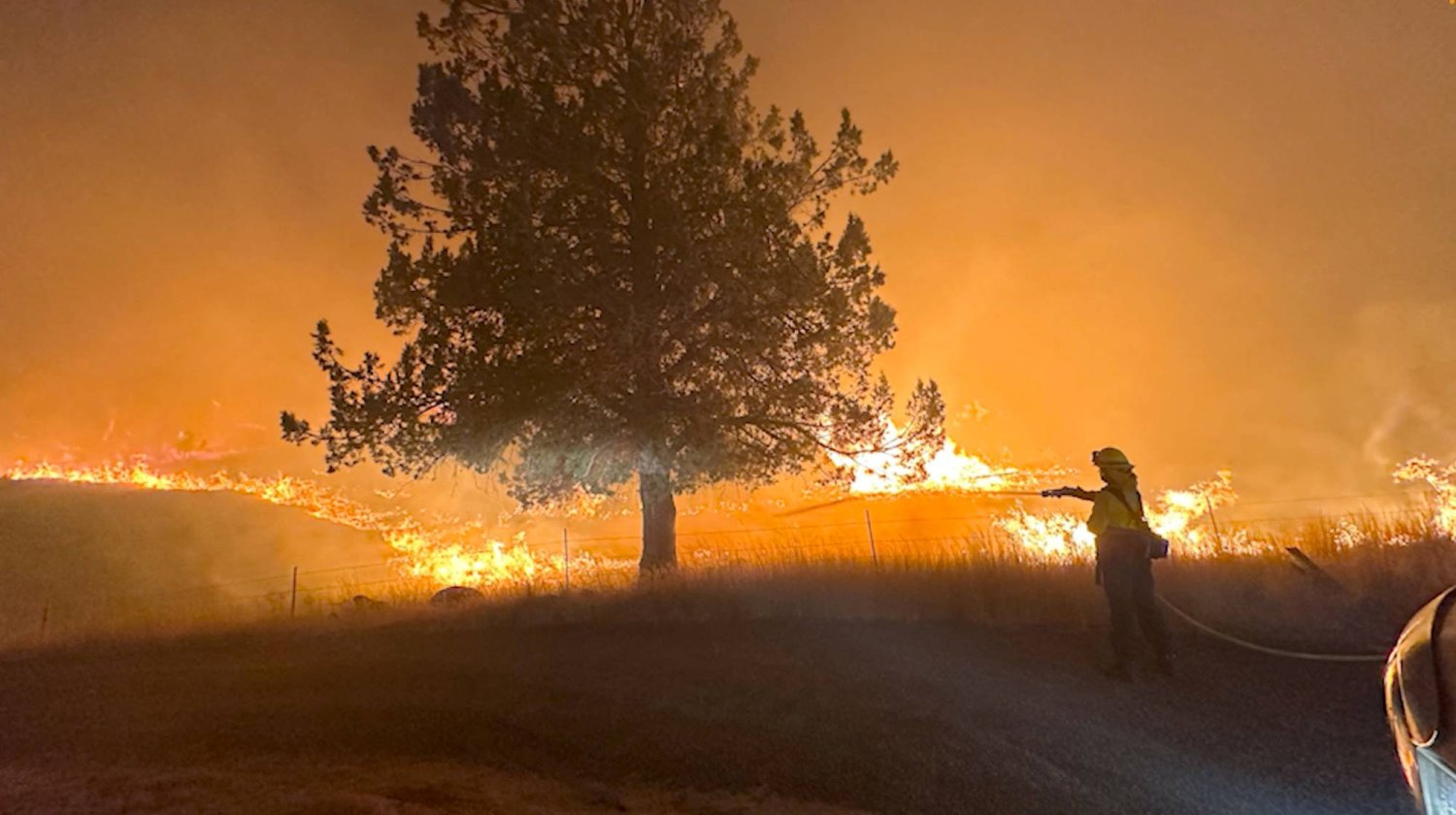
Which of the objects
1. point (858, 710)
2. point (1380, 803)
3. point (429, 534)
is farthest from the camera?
point (429, 534)

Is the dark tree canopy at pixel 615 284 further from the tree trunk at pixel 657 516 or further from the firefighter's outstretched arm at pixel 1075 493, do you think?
the firefighter's outstretched arm at pixel 1075 493

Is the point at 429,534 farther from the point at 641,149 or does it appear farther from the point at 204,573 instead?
the point at 641,149

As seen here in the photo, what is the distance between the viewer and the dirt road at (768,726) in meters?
5.66

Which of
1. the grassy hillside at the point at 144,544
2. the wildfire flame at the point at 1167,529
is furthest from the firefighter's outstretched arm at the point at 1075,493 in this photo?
the grassy hillside at the point at 144,544

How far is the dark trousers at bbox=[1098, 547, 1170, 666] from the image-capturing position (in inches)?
321

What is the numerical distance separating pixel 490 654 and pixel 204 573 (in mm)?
59768

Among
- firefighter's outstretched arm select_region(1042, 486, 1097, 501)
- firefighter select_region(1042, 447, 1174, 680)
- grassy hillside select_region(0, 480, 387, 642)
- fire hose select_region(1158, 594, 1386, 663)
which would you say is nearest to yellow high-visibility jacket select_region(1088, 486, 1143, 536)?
firefighter select_region(1042, 447, 1174, 680)

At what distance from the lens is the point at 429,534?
6638 cm

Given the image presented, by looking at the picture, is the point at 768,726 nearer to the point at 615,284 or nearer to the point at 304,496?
the point at 615,284

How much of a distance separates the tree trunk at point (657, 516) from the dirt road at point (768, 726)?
532 cm

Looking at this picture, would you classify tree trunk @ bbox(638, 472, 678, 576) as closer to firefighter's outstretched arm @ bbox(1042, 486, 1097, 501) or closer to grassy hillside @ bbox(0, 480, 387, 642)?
firefighter's outstretched arm @ bbox(1042, 486, 1097, 501)

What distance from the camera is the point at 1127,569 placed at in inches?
326

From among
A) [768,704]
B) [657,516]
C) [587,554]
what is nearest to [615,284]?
[657,516]

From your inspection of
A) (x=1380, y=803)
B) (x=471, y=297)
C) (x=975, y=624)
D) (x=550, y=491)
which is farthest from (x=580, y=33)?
(x=1380, y=803)
